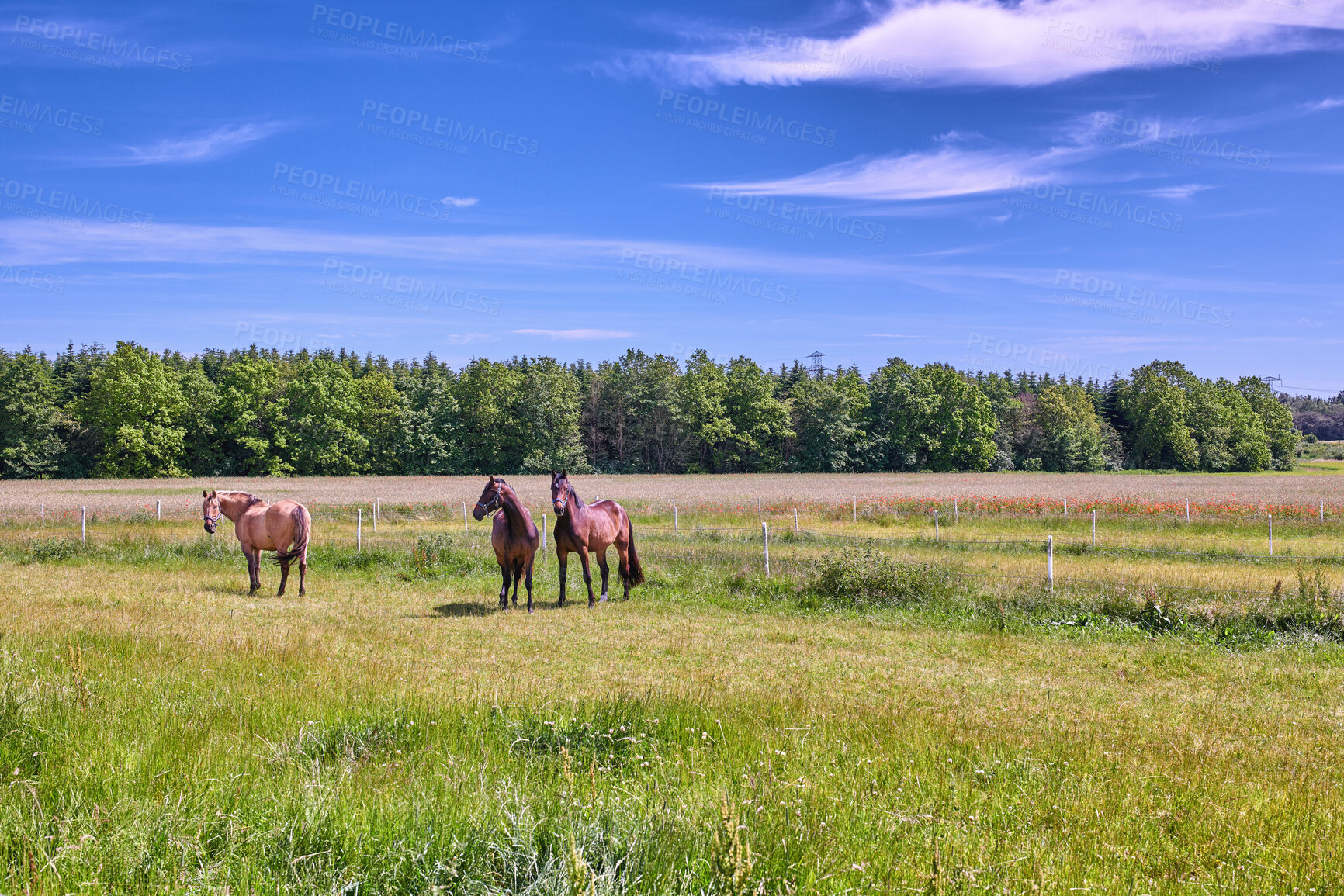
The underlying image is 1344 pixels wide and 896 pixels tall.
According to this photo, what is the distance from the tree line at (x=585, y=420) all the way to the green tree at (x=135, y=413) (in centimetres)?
15

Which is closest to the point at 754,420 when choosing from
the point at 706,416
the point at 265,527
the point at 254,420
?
the point at 706,416

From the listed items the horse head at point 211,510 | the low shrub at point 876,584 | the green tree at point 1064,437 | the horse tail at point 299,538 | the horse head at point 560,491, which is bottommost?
the low shrub at point 876,584

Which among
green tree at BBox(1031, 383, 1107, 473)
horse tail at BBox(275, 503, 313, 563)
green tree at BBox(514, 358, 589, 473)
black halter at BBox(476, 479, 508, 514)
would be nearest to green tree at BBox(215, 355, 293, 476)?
green tree at BBox(514, 358, 589, 473)

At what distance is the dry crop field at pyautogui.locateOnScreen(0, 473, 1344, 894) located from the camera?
11.3 feet

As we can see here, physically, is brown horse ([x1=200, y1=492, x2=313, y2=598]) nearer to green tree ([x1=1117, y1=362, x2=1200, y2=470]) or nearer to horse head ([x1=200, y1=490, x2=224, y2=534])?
horse head ([x1=200, y1=490, x2=224, y2=534])

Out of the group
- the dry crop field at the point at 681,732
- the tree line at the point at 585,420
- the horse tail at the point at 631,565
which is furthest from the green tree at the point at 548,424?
the horse tail at the point at 631,565

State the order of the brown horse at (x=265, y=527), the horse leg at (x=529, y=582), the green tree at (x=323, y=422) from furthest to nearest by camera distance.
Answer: the green tree at (x=323, y=422), the brown horse at (x=265, y=527), the horse leg at (x=529, y=582)

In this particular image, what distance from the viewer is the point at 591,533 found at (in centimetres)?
1454

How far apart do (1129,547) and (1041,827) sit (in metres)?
22.6

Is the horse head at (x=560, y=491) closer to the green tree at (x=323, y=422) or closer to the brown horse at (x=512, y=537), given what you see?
the brown horse at (x=512, y=537)

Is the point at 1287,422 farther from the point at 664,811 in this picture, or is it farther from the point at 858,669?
the point at 664,811

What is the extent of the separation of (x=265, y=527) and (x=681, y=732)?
489 inches

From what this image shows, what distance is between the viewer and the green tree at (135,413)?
66875 mm

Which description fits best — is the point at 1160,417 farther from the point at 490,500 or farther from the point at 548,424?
the point at 490,500
